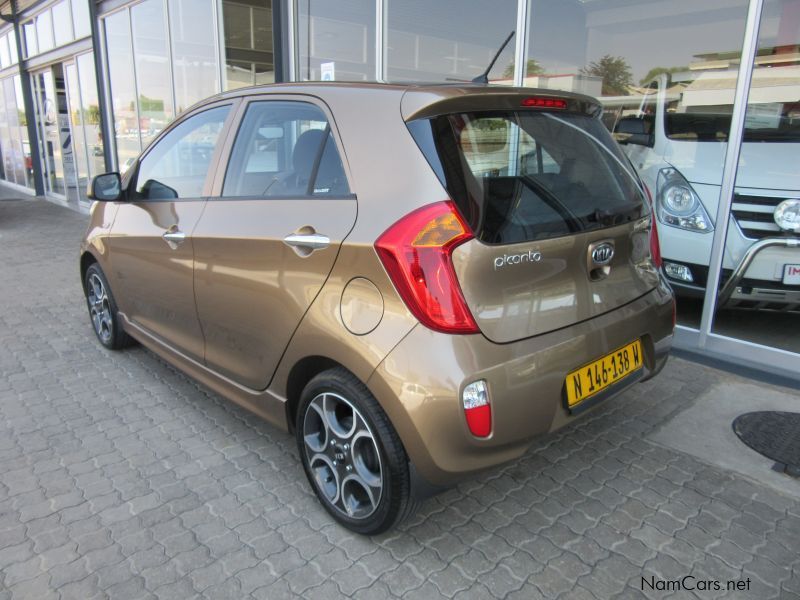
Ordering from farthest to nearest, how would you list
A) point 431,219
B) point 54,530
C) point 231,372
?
point 231,372 < point 54,530 < point 431,219

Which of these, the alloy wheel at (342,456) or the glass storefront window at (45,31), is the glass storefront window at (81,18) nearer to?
the glass storefront window at (45,31)

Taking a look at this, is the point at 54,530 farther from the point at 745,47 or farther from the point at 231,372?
the point at 745,47

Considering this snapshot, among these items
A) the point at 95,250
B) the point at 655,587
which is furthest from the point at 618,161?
the point at 95,250

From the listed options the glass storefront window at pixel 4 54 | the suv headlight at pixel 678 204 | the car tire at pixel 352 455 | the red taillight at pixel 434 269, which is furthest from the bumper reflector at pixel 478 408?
the glass storefront window at pixel 4 54

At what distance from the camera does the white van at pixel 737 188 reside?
4.10 m

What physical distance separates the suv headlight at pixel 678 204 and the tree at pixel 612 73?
45.1 inches

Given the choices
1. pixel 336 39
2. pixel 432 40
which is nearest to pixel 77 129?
pixel 336 39

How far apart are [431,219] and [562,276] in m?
0.56

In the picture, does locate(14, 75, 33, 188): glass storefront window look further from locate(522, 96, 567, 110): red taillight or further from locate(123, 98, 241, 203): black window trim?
locate(522, 96, 567, 110): red taillight

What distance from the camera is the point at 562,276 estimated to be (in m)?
2.12

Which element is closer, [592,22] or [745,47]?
[745,47]

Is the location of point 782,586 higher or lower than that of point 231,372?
lower

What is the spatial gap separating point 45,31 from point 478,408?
47.1ft

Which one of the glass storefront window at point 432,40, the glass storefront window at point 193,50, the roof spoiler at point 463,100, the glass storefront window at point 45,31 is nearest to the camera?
the roof spoiler at point 463,100
